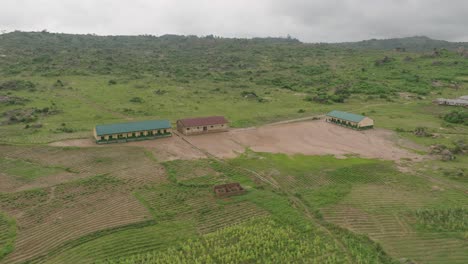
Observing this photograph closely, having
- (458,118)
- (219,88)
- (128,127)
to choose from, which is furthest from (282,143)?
(219,88)

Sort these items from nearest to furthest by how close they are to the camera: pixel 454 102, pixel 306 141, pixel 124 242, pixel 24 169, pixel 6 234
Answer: pixel 124 242
pixel 6 234
pixel 24 169
pixel 306 141
pixel 454 102

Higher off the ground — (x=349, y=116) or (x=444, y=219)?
(x=349, y=116)

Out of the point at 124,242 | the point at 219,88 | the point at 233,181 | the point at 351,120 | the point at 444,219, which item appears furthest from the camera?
the point at 219,88

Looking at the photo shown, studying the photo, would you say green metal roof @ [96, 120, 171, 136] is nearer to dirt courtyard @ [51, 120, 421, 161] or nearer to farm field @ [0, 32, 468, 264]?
dirt courtyard @ [51, 120, 421, 161]

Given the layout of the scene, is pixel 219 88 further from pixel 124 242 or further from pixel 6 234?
pixel 6 234

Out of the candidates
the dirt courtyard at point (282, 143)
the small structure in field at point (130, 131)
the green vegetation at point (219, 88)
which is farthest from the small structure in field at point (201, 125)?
the green vegetation at point (219, 88)

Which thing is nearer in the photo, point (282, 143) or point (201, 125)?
point (282, 143)

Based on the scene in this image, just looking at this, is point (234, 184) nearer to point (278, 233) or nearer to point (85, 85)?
point (278, 233)

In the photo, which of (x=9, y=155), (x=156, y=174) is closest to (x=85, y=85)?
(x=9, y=155)
